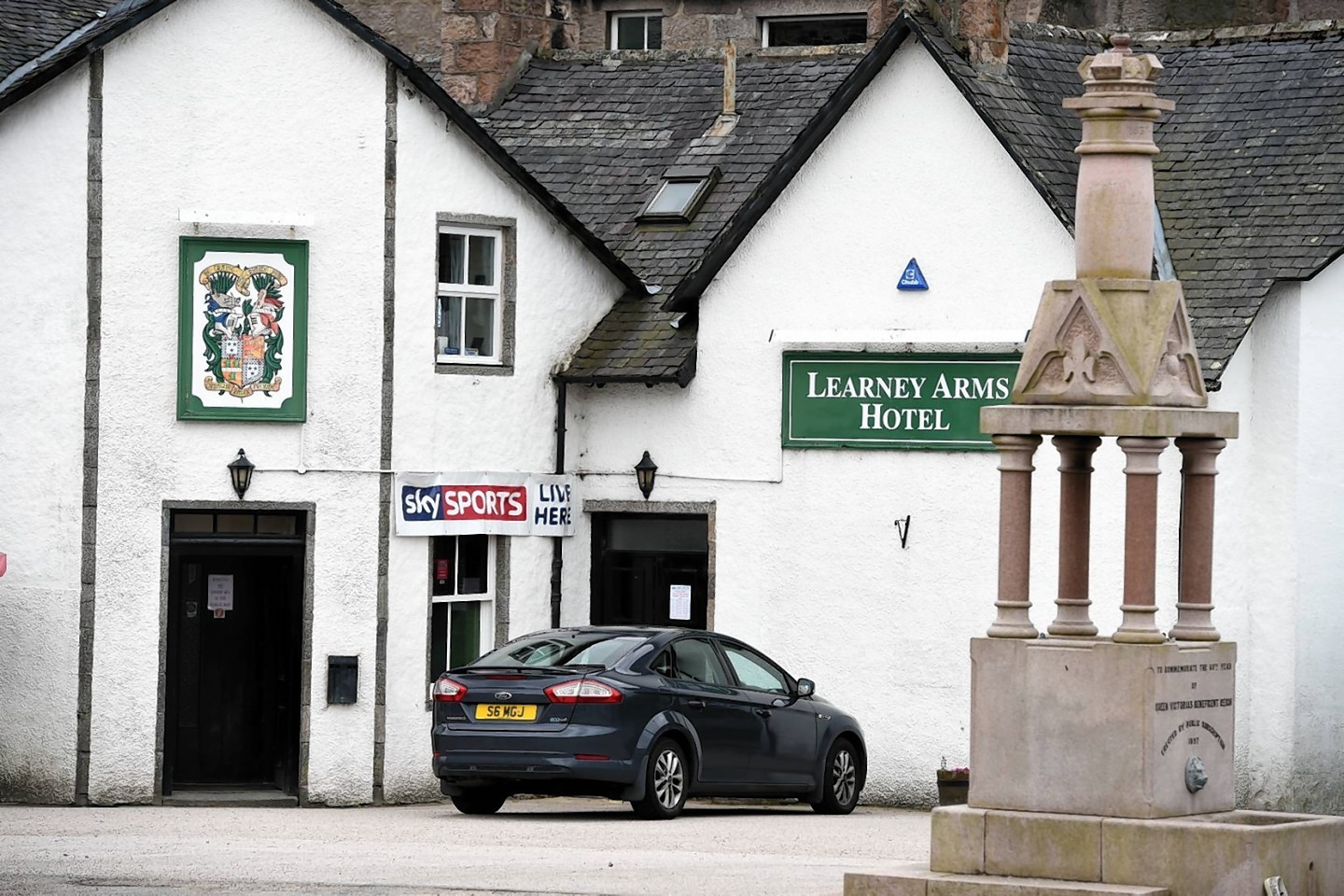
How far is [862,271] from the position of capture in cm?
2536

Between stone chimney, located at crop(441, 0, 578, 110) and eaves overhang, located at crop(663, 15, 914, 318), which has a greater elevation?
stone chimney, located at crop(441, 0, 578, 110)

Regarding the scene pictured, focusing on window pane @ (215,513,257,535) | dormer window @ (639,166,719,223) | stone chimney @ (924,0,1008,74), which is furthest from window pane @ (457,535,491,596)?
stone chimney @ (924,0,1008,74)

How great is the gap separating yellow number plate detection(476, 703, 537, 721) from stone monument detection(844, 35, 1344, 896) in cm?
648

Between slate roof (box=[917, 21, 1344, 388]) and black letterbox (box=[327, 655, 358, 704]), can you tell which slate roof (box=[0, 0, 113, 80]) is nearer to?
black letterbox (box=[327, 655, 358, 704])

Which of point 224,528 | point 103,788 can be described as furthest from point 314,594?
point 103,788

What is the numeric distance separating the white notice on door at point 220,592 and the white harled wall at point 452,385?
146 cm

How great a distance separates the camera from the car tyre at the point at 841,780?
22953 mm

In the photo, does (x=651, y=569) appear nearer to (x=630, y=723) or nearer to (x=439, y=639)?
(x=439, y=639)

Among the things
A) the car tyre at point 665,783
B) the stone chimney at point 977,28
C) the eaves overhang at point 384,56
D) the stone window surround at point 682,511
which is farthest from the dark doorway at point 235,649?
the stone chimney at point 977,28

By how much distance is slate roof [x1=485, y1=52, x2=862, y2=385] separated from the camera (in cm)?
2644

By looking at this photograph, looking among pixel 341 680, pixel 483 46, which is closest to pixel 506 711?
pixel 341 680

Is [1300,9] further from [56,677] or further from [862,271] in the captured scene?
[56,677]

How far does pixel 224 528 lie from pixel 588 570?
3.95m

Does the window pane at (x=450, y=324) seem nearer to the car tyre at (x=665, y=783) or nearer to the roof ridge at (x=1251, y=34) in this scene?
the car tyre at (x=665, y=783)
